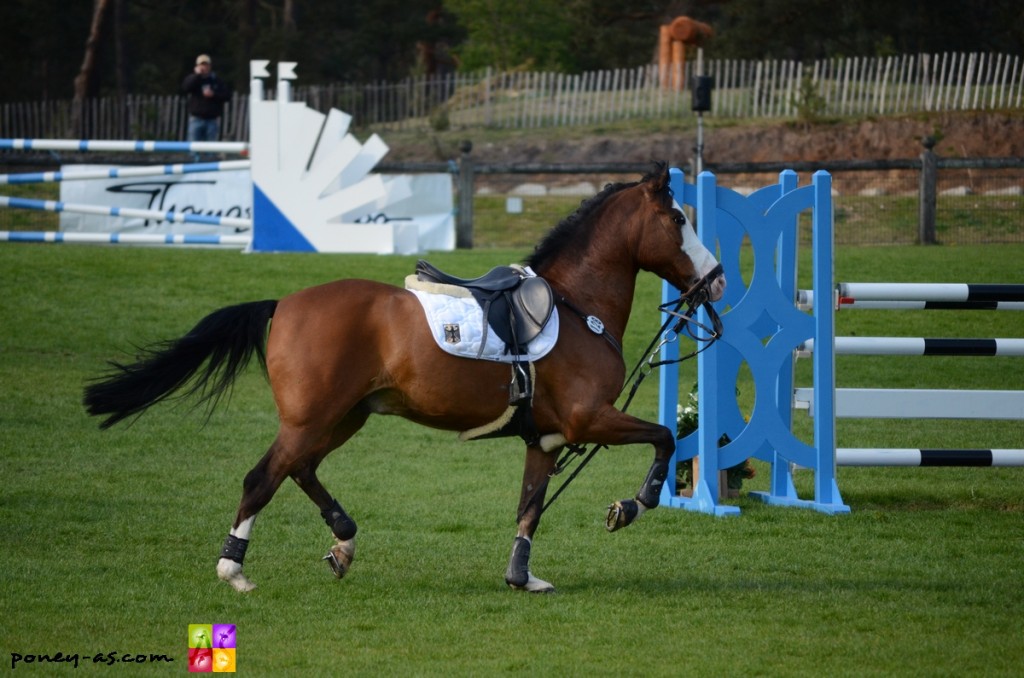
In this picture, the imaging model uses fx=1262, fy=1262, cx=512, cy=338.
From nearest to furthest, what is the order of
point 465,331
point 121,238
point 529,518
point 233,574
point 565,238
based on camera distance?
point 233,574
point 465,331
point 529,518
point 565,238
point 121,238

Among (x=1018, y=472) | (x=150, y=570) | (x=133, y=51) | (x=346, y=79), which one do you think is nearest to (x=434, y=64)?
(x=346, y=79)

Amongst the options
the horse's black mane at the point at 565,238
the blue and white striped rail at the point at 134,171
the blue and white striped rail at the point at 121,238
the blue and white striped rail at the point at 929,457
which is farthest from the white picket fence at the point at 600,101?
the horse's black mane at the point at 565,238

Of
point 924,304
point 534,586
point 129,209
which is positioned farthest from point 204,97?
point 534,586

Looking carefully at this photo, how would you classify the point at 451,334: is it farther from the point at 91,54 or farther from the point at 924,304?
the point at 91,54

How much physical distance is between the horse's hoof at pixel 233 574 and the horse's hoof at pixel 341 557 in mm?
446

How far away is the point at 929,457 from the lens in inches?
308

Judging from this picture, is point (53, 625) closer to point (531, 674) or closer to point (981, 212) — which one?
point (531, 674)

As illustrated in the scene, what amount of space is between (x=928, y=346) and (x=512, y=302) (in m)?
3.33

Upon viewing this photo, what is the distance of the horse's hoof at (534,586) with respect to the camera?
233 inches

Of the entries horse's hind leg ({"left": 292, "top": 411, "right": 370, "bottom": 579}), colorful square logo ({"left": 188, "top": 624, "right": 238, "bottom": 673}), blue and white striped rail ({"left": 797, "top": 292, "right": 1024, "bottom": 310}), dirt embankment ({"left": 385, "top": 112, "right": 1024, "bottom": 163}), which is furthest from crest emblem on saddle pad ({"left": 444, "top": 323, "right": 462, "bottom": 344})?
dirt embankment ({"left": 385, "top": 112, "right": 1024, "bottom": 163})

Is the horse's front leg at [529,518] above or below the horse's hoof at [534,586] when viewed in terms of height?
above

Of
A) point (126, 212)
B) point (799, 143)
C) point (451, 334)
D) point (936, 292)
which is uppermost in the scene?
point (799, 143)

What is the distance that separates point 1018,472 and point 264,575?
6.15 m

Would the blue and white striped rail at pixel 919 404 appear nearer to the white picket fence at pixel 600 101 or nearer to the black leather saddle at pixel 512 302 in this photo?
the black leather saddle at pixel 512 302
